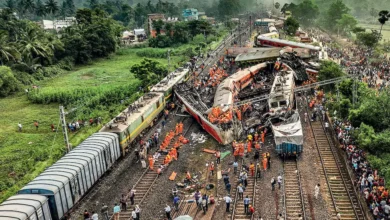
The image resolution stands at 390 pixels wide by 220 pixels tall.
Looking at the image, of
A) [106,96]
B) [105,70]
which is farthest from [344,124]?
[105,70]

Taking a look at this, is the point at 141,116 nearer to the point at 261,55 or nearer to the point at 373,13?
the point at 261,55

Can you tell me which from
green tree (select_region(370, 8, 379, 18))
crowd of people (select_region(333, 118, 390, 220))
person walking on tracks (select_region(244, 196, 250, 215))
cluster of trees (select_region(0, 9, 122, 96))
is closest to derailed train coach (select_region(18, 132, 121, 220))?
person walking on tracks (select_region(244, 196, 250, 215))

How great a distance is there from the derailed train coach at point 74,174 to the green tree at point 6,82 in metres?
26.9

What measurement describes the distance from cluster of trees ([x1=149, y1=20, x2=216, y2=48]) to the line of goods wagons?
53.9 metres

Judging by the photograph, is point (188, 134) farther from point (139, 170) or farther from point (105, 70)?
point (105, 70)

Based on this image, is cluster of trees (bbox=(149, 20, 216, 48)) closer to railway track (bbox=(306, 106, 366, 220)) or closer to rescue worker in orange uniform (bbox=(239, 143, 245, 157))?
railway track (bbox=(306, 106, 366, 220))

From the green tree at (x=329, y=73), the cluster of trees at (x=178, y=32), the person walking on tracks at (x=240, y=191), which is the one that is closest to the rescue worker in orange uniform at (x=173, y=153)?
the person walking on tracks at (x=240, y=191)

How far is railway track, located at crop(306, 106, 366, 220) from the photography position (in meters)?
19.8

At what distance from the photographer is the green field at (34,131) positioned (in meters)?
25.9

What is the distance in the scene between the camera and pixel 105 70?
203 feet

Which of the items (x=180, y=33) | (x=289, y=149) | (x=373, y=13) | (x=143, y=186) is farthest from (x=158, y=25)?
(x=373, y=13)

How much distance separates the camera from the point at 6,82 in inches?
1864

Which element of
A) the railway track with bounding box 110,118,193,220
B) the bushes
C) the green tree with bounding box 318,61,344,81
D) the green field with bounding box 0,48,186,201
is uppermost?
the green tree with bounding box 318,61,344,81

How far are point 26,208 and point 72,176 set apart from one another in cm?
356
